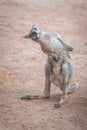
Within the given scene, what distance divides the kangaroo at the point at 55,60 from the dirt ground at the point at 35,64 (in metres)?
0.17

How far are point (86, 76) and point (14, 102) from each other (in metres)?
1.49

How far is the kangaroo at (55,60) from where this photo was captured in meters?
4.95

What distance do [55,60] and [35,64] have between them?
5.59 feet

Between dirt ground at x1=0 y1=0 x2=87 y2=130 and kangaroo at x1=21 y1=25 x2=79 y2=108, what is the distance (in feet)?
0.55

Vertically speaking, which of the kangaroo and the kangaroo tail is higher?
the kangaroo

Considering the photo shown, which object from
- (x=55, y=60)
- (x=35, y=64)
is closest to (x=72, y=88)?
(x=55, y=60)

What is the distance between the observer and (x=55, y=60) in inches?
200

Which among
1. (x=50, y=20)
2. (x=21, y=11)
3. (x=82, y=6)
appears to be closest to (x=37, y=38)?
(x=50, y=20)

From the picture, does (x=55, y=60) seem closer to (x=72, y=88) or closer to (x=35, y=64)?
(x=72, y=88)

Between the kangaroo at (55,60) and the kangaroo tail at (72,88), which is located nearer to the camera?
the kangaroo at (55,60)

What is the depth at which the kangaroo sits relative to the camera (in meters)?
4.95

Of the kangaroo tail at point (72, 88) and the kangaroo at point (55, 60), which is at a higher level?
the kangaroo at point (55, 60)

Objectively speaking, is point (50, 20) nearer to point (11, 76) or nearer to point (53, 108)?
point (11, 76)

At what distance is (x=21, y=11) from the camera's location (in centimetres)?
1003
